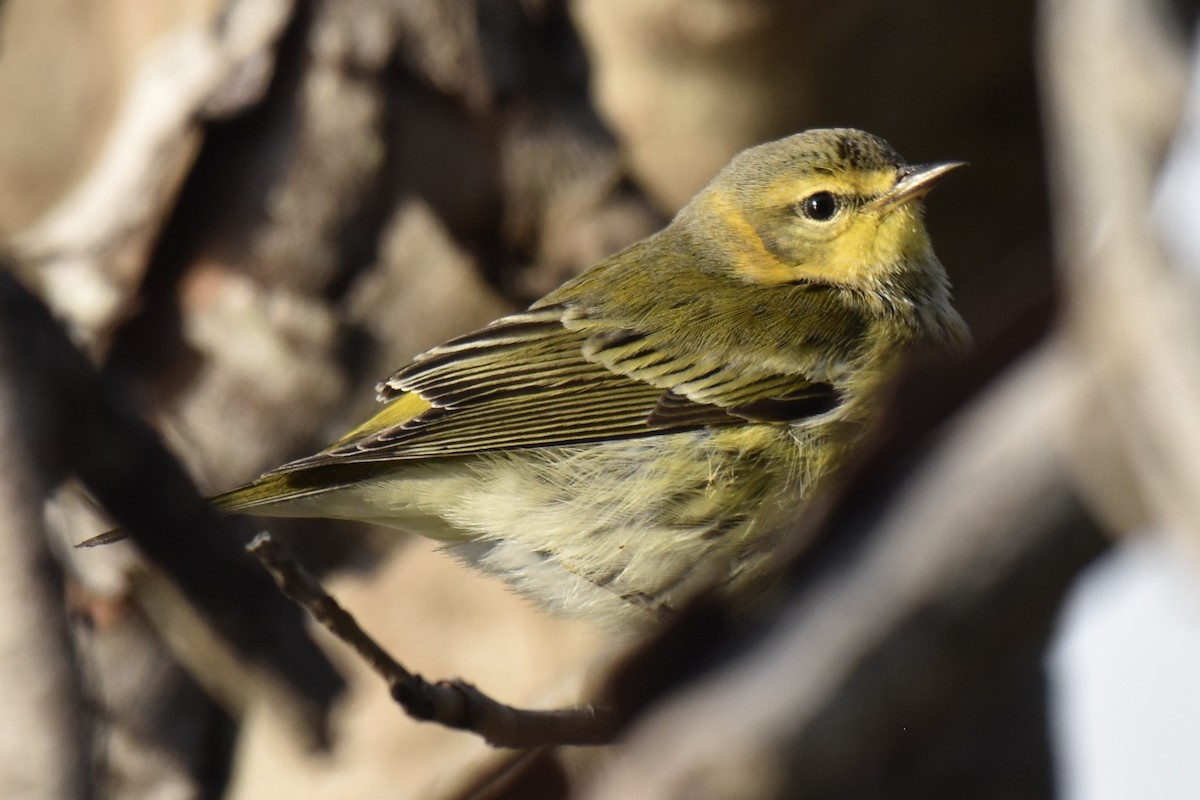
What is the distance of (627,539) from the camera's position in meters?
2.90

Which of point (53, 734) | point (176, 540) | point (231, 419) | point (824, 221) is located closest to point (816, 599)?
point (53, 734)

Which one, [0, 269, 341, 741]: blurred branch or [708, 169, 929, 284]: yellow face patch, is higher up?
[0, 269, 341, 741]: blurred branch

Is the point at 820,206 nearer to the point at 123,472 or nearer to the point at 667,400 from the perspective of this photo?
the point at 667,400

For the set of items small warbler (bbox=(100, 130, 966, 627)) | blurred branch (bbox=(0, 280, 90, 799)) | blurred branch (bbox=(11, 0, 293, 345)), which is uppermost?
blurred branch (bbox=(11, 0, 293, 345))

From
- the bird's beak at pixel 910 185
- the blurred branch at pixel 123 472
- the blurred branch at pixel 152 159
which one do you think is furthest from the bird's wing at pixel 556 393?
the blurred branch at pixel 152 159

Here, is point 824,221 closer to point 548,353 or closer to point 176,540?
point 548,353

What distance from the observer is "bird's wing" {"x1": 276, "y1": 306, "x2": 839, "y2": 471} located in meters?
2.99

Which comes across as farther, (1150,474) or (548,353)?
(548,353)

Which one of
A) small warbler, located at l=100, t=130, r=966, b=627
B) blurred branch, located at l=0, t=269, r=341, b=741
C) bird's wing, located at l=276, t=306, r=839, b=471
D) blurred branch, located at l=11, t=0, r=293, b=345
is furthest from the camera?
blurred branch, located at l=11, t=0, r=293, b=345

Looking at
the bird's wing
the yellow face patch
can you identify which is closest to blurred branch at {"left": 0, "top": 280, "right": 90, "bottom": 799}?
the bird's wing

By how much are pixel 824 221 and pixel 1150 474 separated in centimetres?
204

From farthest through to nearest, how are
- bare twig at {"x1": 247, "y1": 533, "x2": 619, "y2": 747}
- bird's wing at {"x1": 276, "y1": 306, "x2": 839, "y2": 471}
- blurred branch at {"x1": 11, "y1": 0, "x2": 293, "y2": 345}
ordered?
blurred branch at {"x1": 11, "y1": 0, "x2": 293, "y2": 345} < bird's wing at {"x1": 276, "y1": 306, "x2": 839, "y2": 471} < bare twig at {"x1": 247, "y1": 533, "x2": 619, "y2": 747}

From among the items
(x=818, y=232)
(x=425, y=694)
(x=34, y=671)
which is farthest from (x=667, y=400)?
(x=34, y=671)

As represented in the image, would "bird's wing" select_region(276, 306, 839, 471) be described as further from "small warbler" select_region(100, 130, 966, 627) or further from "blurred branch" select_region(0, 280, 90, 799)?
"blurred branch" select_region(0, 280, 90, 799)
